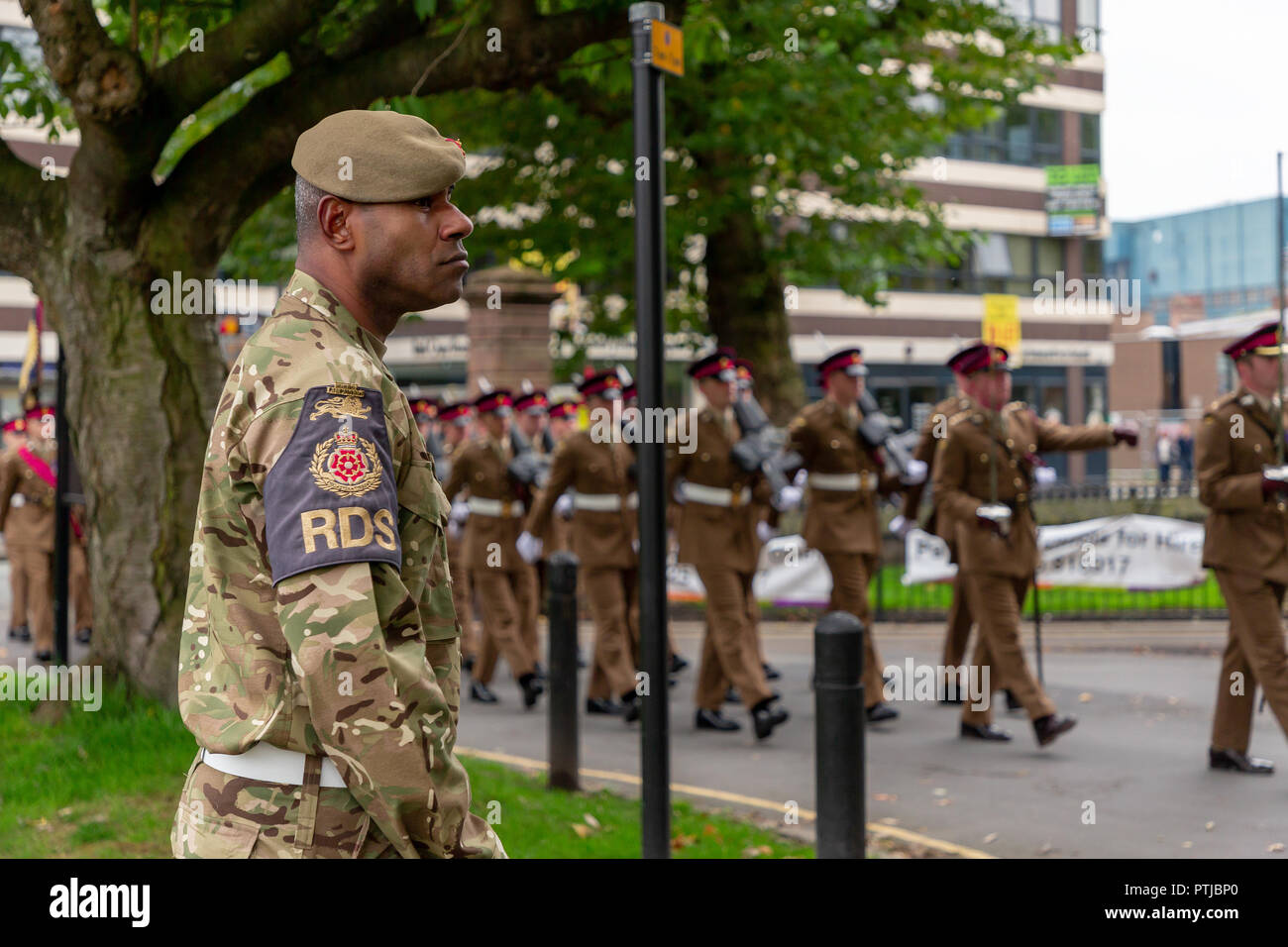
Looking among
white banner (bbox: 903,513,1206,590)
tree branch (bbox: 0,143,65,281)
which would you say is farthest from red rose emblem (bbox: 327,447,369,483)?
white banner (bbox: 903,513,1206,590)

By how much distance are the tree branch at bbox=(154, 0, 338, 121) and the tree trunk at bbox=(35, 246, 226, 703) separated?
30.1 inches

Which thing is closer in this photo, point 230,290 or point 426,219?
point 426,219

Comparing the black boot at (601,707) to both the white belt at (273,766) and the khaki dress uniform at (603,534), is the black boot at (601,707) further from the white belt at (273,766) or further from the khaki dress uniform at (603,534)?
the white belt at (273,766)

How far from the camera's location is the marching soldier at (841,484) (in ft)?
31.7

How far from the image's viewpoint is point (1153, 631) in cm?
1376

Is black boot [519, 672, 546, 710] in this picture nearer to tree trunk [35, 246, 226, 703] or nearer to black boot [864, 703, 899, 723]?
black boot [864, 703, 899, 723]

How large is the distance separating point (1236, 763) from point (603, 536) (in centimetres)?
437

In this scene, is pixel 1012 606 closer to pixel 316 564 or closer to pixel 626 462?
pixel 626 462

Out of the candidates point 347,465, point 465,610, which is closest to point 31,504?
point 465,610

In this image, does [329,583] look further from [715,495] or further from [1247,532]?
[715,495]

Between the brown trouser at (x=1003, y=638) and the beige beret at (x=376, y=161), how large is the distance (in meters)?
6.64

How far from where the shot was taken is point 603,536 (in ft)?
33.7
